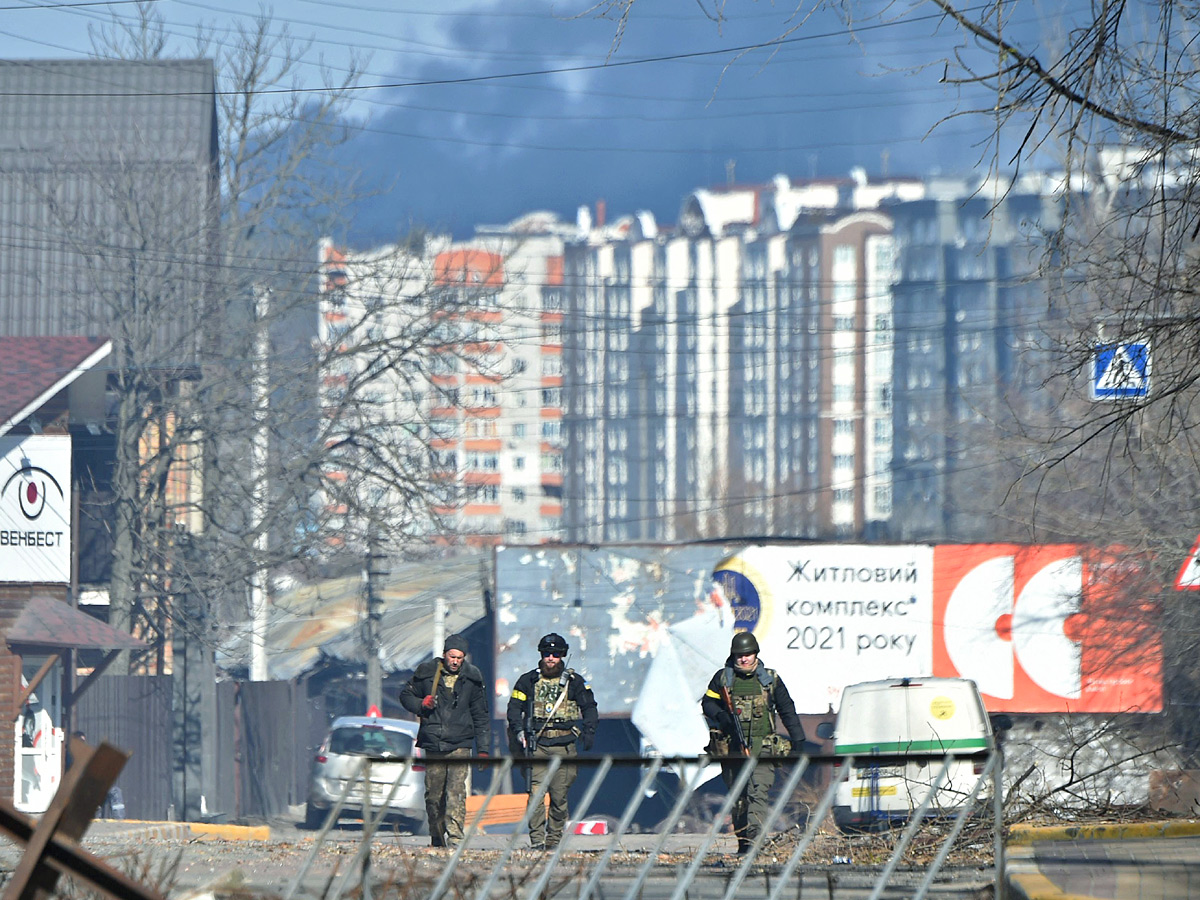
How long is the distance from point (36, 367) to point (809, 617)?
1511 cm

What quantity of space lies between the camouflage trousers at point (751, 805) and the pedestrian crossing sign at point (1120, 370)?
9.01 ft

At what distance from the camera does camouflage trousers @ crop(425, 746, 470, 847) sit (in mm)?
10875

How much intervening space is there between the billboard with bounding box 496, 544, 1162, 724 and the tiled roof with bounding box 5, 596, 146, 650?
7.46 m

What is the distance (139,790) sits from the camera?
31.4 metres

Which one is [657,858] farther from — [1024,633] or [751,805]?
[1024,633]

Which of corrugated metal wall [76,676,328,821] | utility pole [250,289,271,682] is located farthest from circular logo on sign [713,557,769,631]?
corrugated metal wall [76,676,328,821]

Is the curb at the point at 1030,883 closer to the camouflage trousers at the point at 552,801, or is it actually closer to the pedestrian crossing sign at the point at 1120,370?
the camouflage trousers at the point at 552,801

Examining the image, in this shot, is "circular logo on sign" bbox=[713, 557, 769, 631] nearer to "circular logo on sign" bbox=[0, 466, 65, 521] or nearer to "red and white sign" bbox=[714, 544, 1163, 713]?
"red and white sign" bbox=[714, 544, 1163, 713]

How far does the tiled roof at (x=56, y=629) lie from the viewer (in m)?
25.7

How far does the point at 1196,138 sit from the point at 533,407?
145m

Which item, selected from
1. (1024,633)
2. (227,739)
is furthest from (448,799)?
(227,739)

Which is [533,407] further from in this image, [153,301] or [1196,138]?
[1196,138]

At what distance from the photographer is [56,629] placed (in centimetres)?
2619

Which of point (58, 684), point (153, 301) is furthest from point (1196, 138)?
point (153, 301)
